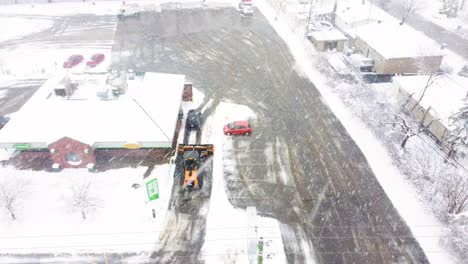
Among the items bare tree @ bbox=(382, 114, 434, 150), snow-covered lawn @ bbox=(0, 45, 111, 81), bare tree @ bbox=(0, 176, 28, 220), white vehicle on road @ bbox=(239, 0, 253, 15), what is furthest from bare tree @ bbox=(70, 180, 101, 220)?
white vehicle on road @ bbox=(239, 0, 253, 15)

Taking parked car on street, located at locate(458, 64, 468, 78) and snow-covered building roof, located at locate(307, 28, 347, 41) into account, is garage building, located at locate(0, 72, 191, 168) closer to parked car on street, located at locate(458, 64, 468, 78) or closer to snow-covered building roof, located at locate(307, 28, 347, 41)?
snow-covered building roof, located at locate(307, 28, 347, 41)

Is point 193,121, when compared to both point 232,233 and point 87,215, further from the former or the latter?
point 232,233

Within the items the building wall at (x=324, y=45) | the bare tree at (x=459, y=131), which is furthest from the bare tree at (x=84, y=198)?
the building wall at (x=324, y=45)

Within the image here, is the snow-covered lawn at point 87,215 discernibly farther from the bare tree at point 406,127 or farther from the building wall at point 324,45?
the building wall at point 324,45

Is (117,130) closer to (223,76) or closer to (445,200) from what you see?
(223,76)

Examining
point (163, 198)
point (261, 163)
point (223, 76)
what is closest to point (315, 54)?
point (223, 76)

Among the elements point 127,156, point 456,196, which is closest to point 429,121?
Answer: point 456,196
